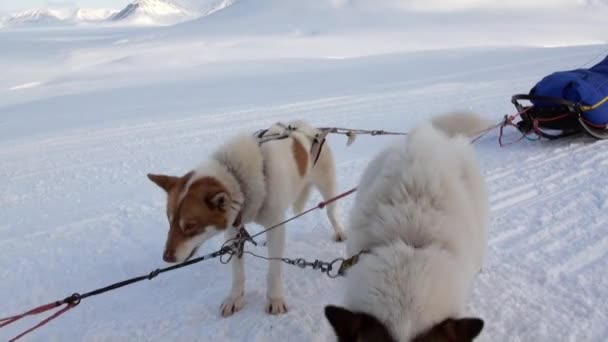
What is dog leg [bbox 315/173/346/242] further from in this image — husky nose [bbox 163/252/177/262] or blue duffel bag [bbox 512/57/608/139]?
blue duffel bag [bbox 512/57/608/139]

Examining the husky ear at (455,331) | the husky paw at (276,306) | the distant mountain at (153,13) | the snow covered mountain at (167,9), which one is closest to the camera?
the husky ear at (455,331)

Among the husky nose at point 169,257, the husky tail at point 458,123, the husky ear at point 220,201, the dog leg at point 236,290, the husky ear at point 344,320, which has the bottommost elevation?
the dog leg at point 236,290

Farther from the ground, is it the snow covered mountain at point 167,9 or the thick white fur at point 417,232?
the snow covered mountain at point 167,9

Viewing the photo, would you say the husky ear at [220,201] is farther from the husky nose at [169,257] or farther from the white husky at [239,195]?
the husky nose at [169,257]

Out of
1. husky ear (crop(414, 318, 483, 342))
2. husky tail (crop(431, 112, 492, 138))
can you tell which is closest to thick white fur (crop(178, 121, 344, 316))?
husky tail (crop(431, 112, 492, 138))

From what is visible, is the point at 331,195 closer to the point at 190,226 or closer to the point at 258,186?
the point at 258,186

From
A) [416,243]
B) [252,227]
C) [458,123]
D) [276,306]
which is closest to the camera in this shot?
[416,243]

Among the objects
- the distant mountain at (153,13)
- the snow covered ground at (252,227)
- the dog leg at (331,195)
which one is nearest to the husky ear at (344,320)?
the snow covered ground at (252,227)

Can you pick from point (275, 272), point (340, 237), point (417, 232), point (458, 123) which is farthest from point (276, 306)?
point (458, 123)

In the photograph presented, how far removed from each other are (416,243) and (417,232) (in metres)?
0.05

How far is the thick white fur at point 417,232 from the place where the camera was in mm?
1569

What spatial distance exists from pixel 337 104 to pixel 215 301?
6586mm

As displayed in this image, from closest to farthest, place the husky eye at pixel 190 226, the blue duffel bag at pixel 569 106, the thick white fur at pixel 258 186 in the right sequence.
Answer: the husky eye at pixel 190 226 < the thick white fur at pixel 258 186 < the blue duffel bag at pixel 569 106

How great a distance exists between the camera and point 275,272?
115 inches
